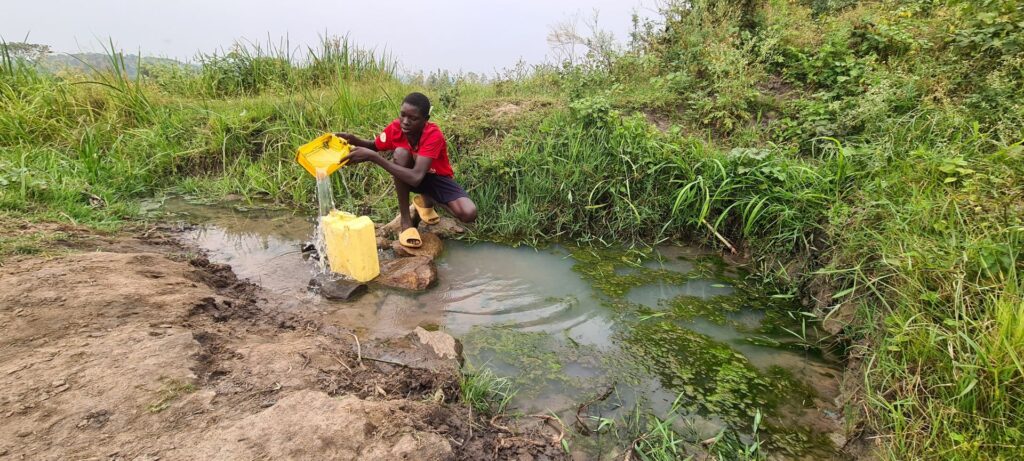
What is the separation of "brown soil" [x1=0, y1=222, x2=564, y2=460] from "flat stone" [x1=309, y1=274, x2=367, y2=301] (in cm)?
35

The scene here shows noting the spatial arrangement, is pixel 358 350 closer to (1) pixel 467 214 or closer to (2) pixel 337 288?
(2) pixel 337 288

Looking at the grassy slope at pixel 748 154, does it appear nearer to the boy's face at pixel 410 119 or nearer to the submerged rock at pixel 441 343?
the boy's face at pixel 410 119

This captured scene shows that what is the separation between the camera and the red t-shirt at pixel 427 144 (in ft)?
11.2

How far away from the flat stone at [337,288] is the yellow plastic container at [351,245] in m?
0.06

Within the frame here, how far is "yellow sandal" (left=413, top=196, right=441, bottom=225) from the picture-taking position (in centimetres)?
391

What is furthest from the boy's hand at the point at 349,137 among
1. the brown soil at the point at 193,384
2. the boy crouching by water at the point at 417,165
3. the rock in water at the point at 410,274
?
the brown soil at the point at 193,384

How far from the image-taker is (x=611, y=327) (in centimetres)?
283

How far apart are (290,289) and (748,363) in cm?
271

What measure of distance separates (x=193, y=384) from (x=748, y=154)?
3564mm

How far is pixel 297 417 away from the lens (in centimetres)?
160

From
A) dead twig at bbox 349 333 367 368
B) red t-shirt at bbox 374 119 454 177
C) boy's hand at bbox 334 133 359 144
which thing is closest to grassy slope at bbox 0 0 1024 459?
red t-shirt at bbox 374 119 454 177

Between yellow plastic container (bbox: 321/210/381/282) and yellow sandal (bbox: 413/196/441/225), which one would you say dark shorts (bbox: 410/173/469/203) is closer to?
yellow sandal (bbox: 413/196/441/225)

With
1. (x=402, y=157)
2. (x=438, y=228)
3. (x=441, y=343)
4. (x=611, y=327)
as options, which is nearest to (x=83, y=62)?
(x=402, y=157)

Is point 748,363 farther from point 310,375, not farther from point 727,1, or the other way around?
point 727,1
